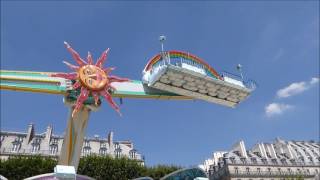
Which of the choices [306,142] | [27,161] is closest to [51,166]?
[27,161]

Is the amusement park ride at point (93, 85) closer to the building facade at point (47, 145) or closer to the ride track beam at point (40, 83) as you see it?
the ride track beam at point (40, 83)

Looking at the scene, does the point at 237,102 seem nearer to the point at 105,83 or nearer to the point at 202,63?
the point at 202,63

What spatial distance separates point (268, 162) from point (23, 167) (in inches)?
2250

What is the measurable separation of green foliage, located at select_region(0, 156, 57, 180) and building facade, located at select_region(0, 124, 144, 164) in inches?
711

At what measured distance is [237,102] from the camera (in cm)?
3388

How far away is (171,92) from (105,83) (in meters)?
6.11

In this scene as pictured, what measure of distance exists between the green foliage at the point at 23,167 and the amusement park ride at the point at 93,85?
20335 millimetres

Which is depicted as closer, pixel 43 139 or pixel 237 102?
pixel 237 102

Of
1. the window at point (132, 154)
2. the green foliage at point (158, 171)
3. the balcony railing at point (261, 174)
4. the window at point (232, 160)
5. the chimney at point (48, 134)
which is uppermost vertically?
the chimney at point (48, 134)

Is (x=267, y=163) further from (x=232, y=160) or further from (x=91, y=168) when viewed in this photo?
(x=91, y=168)

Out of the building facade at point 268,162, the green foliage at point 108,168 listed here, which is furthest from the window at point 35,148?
the building facade at point 268,162

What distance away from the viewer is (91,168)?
5025cm

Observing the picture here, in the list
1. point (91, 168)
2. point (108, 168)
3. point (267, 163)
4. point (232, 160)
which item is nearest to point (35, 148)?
point (91, 168)

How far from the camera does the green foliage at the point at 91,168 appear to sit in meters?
46.8
